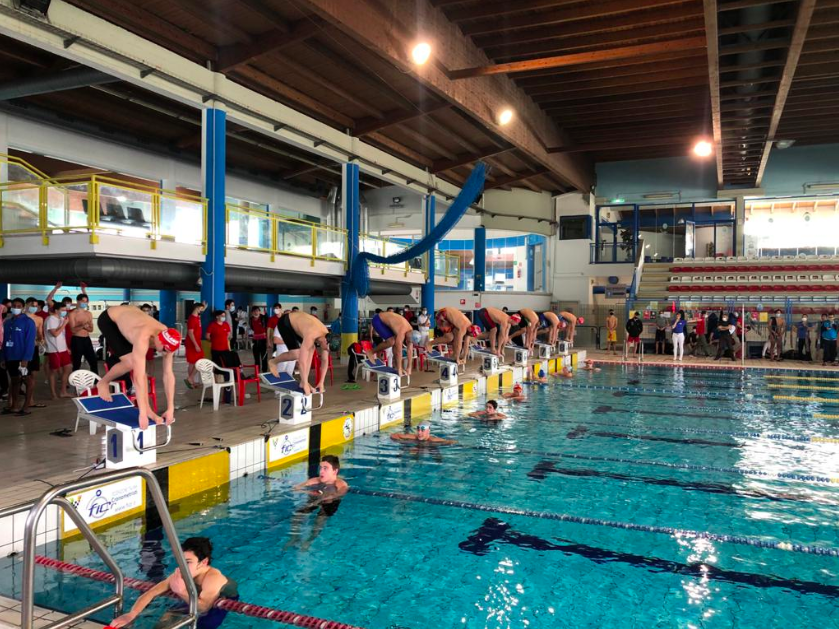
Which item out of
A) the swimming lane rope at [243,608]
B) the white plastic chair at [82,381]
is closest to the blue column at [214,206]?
the white plastic chair at [82,381]

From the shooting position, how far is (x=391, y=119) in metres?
13.3

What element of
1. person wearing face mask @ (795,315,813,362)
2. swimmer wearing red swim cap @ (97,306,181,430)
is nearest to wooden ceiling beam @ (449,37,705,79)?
swimmer wearing red swim cap @ (97,306,181,430)

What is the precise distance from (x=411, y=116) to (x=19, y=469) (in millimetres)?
10422

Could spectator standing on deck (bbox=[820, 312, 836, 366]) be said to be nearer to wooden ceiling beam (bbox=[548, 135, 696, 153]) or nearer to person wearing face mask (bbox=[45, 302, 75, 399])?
wooden ceiling beam (bbox=[548, 135, 696, 153])

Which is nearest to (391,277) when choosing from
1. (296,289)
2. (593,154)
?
(296,289)

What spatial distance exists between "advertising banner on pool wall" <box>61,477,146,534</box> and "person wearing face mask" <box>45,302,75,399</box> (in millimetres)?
3846

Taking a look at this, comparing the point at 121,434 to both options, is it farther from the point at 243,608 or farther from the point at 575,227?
the point at 575,227

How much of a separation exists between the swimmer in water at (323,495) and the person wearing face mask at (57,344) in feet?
14.4

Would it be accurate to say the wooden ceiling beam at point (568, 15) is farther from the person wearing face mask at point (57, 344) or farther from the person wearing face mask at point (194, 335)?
the person wearing face mask at point (57, 344)

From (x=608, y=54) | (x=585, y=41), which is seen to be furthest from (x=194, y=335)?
(x=585, y=41)

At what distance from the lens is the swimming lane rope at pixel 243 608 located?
285 centimetres

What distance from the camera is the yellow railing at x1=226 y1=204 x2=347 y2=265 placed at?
10.5 metres

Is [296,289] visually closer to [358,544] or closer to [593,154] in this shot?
[358,544]

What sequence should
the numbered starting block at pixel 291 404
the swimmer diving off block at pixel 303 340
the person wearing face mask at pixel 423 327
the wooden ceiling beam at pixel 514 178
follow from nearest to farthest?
the numbered starting block at pixel 291 404 → the swimmer diving off block at pixel 303 340 → the person wearing face mask at pixel 423 327 → the wooden ceiling beam at pixel 514 178
